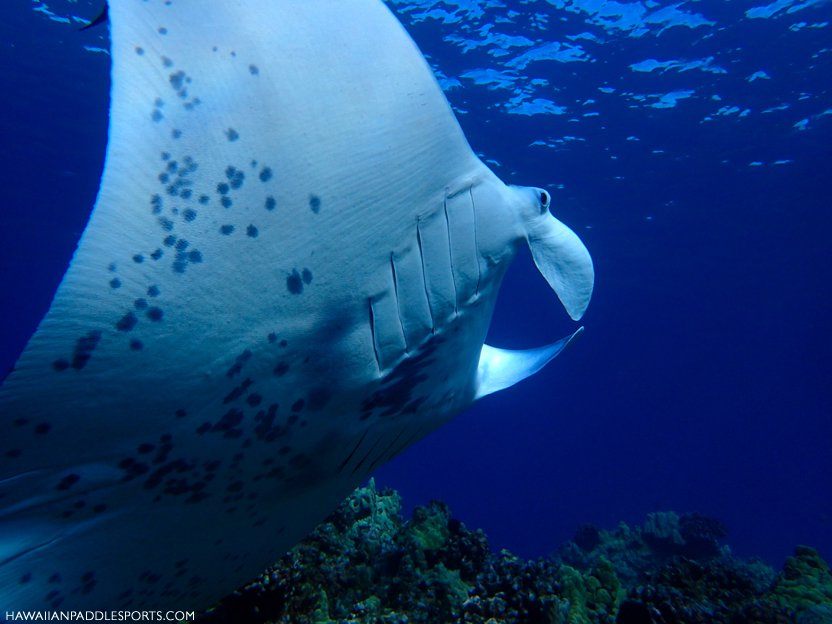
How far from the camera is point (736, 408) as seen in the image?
204 feet

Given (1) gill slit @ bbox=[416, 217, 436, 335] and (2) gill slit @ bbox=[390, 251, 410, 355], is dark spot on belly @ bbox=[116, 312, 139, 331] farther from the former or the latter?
(1) gill slit @ bbox=[416, 217, 436, 335]

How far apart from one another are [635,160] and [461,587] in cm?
1953

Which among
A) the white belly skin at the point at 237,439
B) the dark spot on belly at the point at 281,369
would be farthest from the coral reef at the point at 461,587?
the dark spot on belly at the point at 281,369

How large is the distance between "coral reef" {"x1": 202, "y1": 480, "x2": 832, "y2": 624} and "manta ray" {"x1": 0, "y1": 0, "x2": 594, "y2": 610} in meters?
1.88

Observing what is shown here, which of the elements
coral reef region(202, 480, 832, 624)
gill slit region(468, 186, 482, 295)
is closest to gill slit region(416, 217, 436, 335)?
gill slit region(468, 186, 482, 295)

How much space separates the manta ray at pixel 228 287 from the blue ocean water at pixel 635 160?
577cm

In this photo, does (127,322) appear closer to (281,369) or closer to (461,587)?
(281,369)

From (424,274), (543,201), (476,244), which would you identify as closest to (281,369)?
(424,274)

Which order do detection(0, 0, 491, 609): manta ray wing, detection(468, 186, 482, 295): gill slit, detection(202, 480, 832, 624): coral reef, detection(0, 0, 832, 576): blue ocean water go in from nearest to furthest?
detection(0, 0, 491, 609): manta ray wing
detection(468, 186, 482, 295): gill slit
detection(202, 480, 832, 624): coral reef
detection(0, 0, 832, 576): blue ocean water

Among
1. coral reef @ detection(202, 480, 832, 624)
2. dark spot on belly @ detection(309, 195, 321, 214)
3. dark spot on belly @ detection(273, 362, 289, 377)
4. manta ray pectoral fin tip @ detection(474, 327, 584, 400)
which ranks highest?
dark spot on belly @ detection(309, 195, 321, 214)

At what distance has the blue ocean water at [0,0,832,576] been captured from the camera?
44.4 feet

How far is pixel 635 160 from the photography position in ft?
64.5

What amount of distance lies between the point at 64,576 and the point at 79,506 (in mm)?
289

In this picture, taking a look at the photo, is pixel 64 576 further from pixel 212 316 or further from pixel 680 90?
pixel 680 90
